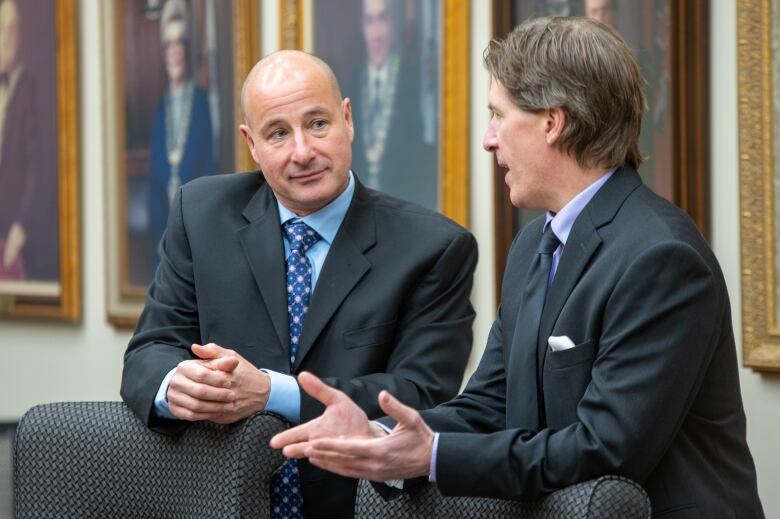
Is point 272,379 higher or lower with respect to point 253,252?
lower

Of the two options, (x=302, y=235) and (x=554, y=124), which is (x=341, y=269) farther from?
(x=554, y=124)

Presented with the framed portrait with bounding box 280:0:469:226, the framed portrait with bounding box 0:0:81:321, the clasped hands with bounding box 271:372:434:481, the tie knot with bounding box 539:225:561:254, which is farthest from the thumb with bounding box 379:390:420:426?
the framed portrait with bounding box 0:0:81:321

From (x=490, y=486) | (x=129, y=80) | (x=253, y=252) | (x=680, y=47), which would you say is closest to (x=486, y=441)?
(x=490, y=486)

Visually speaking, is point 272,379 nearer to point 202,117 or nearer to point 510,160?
point 510,160

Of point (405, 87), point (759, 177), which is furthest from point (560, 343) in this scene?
point (405, 87)

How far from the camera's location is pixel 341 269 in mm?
3100

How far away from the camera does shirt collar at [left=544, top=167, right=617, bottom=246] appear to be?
246 centimetres

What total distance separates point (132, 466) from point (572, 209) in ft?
3.49

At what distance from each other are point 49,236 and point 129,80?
3.04 feet

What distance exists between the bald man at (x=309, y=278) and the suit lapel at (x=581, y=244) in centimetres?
62

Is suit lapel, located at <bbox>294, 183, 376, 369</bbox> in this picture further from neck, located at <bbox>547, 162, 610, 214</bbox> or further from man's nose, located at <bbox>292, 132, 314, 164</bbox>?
neck, located at <bbox>547, 162, 610, 214</bbox>

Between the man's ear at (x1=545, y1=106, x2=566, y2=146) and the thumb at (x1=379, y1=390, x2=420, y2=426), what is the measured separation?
59cm

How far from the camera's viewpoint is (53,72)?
6.27m

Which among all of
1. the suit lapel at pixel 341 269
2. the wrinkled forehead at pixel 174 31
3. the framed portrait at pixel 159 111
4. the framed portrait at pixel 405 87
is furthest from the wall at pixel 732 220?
the wrinkled forehead at pixel 174 31
